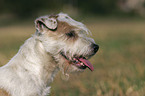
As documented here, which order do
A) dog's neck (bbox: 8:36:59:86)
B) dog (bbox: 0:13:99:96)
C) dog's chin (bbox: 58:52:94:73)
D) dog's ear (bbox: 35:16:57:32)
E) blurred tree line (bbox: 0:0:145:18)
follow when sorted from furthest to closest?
blurred tree line (bbox: 0:0:145:18) → dog's chin (bbox: 58:52:94:73) → dog's ear (bbox: 35:16:57:32) → dog's neck (bbox: 8:36:59:86) → dog (bbox: 0:13:99:96)

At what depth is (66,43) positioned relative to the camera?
482 centimetres

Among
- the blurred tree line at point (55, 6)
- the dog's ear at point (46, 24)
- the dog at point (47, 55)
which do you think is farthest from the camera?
the blurred tree line at point (55, 6)

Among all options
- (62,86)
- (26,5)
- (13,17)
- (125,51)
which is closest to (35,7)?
(26,5)

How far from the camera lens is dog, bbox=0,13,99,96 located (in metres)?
4.39

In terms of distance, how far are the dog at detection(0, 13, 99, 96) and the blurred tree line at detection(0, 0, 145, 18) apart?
45569 mm

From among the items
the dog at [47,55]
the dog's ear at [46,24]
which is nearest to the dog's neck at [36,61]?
the dog at [47,55]

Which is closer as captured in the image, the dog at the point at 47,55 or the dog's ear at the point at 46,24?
the dog at the point at 47,55

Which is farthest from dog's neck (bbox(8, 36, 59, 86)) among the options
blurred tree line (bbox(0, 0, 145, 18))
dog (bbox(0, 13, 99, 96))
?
blurred tree line (bbox(0, 0, 145, 18))

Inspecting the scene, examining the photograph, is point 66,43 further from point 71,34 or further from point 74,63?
point 74,63

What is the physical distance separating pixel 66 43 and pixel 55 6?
48787mm

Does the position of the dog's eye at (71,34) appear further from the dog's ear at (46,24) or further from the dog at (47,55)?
the dog's ear at (46,24)

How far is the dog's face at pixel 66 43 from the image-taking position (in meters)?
4.71

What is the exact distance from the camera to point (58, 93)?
6.99 meters

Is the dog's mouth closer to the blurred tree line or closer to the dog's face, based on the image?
the dog's face
